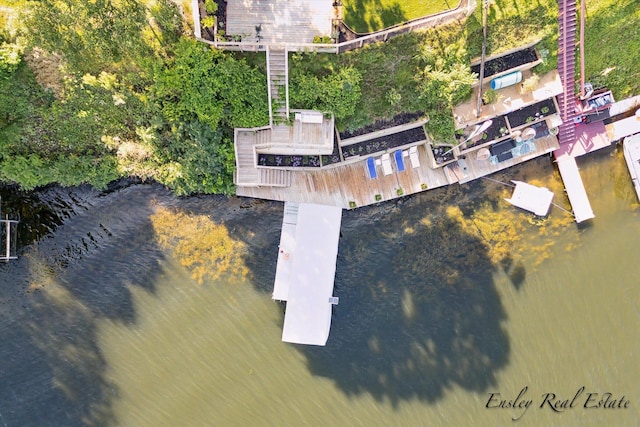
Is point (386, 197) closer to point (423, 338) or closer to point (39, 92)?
point (423, 338)

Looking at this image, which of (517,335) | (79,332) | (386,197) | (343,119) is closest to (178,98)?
(343,119)

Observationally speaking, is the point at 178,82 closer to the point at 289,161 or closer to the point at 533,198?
the point at 289,161

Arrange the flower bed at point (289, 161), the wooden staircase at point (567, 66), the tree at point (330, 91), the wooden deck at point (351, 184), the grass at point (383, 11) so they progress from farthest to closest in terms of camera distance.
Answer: the wooden deck at point (351, 184), the flower bed at point (289, 161), the wooden staircase at point (567, 66), the tree at point (330, 91), the grass at point (383, 11)

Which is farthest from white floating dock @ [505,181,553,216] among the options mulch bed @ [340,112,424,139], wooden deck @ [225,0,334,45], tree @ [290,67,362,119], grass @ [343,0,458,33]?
wooden deck @ [225,0,334,45]

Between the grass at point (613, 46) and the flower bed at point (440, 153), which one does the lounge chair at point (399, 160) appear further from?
the grass at point (613, 46)

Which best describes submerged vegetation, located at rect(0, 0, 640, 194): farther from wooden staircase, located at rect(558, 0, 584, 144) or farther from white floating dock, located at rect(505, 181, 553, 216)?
white floating dock, located at rect(505, 181, 553, 216)

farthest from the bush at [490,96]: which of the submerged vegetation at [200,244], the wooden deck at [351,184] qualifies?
the submerged vegetation at [200,244]

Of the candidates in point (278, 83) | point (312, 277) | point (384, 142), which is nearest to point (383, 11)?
point (278, 83)
